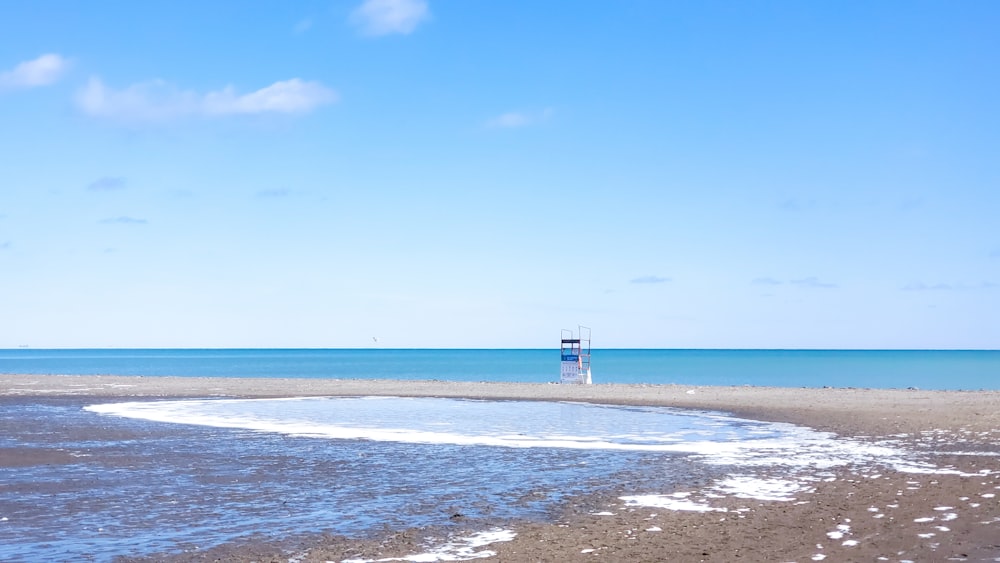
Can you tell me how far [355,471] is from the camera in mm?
17859

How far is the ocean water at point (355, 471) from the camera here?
1266 centimetres

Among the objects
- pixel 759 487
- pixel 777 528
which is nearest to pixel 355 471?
pixel 759 487

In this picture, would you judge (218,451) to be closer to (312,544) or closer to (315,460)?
(315,460)

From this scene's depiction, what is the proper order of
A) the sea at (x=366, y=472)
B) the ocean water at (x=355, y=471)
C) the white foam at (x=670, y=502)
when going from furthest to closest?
the white foam at (x=670, y=502) < the ocean water at (x=355, y=471) < the sea at (x=366, y=472)

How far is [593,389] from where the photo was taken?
154 feet

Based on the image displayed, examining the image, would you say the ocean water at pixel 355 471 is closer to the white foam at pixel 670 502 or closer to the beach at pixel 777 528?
the white foam at pixel 670 502

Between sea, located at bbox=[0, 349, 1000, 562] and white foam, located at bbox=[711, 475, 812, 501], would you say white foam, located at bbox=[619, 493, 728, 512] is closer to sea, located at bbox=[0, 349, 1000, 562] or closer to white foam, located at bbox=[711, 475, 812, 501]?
sea, located at bbox=[0, 349, 1000, 562]

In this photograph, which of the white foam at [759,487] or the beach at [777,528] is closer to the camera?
the beach at [777,528]

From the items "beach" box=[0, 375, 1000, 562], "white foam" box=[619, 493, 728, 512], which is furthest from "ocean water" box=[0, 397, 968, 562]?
"beach" box=[0, 375, 1000, 562]

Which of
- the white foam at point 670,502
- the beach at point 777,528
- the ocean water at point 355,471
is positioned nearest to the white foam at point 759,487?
the ocean water at point 355,471

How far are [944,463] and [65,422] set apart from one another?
24.2 m

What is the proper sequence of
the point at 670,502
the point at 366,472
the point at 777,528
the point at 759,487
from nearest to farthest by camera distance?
the point at 777,528 < the point at 670,502 < the point at 759,487 < the point at 366,472

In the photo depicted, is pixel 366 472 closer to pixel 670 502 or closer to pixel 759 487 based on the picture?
pixel 670 502

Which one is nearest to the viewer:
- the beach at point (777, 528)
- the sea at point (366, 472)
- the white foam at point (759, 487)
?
the beach at point (777, 528)
